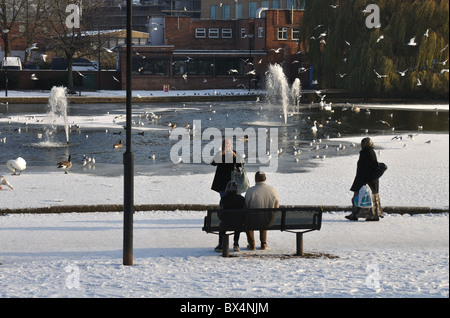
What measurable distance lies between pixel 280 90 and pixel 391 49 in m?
15.0

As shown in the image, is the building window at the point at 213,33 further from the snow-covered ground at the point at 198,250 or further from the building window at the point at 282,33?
the snow-covered ground at the point at 198,250

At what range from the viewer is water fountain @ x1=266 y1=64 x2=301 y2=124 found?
50.1 meters

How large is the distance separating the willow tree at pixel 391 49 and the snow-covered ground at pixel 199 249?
26.7 metres

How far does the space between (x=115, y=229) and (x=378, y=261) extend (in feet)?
15.5

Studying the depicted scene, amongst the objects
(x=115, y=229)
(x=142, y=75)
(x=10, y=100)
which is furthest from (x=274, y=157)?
(x=142, y=75)

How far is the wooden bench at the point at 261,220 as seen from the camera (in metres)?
10.8

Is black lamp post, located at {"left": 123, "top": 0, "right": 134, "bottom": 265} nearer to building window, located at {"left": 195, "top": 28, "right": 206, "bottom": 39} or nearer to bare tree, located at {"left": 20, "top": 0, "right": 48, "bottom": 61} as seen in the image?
bare tree, located at {"left": 20, "top": 0, "right": 48, "bottom": 61}

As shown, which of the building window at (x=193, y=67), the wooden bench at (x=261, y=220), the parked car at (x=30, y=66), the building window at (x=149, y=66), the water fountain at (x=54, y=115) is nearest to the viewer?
the wooden bench at (x=261, y=220)

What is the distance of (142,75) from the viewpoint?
64062mm

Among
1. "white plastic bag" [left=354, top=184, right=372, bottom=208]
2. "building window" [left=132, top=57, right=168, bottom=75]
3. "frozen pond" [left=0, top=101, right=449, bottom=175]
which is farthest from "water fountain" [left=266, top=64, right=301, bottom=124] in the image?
"white plastic bag" [left=354, top=184, right=372, bottom=208]

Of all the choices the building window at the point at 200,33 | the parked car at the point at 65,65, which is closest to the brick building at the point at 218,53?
the building window at the point at 200,33

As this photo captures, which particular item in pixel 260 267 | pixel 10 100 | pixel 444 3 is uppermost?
pixel 444 3

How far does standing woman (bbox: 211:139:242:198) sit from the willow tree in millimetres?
31708
